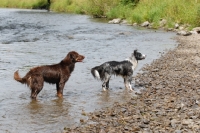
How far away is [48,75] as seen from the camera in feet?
29.9

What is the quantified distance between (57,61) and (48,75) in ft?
22.3

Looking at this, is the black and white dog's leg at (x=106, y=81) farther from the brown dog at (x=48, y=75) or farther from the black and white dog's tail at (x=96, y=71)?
the brown dog at (x=48, y=75)

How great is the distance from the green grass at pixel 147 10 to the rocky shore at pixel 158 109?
17554 millimetres

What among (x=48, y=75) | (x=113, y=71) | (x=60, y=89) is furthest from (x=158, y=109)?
(x=48, y=75)

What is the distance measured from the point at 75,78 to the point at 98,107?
12.5ft

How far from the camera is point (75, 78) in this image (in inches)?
483

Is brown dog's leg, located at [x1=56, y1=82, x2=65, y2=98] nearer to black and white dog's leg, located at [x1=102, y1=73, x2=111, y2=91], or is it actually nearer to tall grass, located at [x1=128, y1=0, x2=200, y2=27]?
black and white dog's leg, located at [x1=102, y1=73, x2=111, y2=91]

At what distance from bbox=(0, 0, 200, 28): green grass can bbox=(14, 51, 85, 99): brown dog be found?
20.3 meters

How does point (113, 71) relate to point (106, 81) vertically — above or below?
above

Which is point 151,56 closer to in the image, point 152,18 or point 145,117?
point 145,117

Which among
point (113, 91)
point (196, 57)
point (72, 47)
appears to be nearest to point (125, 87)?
point (113, 91)

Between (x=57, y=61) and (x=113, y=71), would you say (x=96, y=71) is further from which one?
(x=57, y=61)

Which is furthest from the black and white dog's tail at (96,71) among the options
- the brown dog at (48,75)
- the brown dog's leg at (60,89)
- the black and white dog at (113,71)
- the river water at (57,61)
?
the brown dog's leg at (60,89)

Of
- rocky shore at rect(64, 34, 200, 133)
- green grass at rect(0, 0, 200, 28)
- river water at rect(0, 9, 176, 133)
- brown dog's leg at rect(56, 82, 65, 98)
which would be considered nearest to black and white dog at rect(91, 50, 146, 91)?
river water at rect(0, 9, 176, 133)
